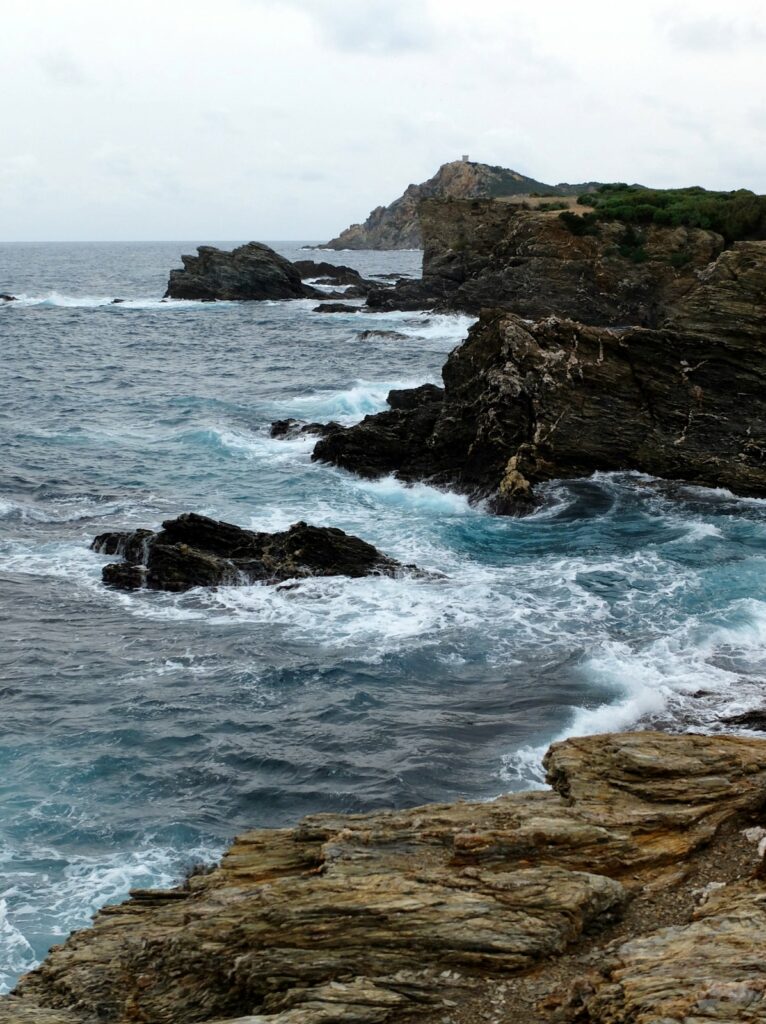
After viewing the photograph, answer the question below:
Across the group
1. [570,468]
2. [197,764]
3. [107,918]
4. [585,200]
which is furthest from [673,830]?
[585,200]

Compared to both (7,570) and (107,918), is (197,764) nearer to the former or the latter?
(107,918)

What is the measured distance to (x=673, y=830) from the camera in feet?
36.6

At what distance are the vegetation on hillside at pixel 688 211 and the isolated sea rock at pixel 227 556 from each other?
37.9 meters

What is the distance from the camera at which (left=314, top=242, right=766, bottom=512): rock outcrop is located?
3250 cm

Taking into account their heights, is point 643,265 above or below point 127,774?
above

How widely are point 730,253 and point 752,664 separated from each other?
795 inches

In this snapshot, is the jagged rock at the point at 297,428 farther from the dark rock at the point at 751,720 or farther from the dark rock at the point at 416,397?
the dark rock at the point at 751,720

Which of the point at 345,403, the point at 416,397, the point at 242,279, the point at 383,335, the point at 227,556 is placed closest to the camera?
the point at 227,556

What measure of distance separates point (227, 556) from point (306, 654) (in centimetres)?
592

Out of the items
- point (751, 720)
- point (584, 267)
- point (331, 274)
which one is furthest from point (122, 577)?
point (331, 274)

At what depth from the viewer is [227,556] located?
26562 mm

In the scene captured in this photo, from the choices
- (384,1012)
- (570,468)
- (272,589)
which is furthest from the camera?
(570,468)

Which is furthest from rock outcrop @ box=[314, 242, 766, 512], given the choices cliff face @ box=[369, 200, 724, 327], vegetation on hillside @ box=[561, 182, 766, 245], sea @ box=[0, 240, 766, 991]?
A: cliff face @ box=[369, 200, 724, 327]

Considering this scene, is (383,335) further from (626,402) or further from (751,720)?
(751,720)
